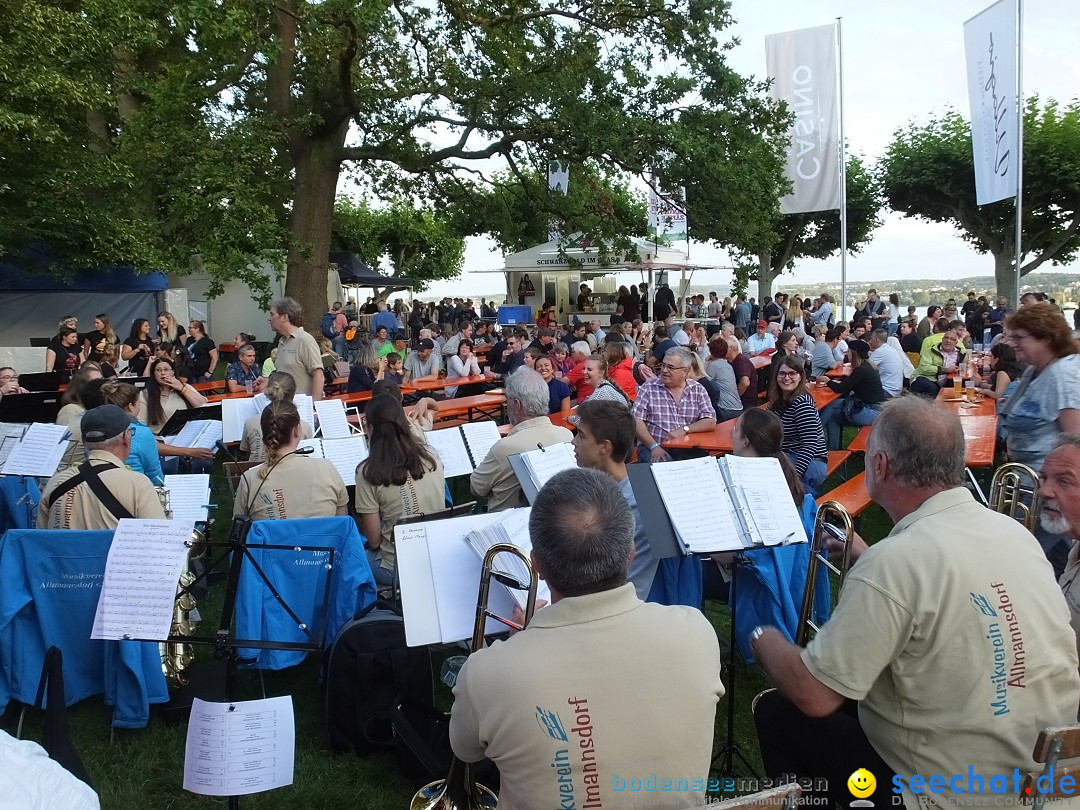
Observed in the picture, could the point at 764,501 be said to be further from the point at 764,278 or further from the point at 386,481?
the point at 764,278

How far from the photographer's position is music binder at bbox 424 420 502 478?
543cm

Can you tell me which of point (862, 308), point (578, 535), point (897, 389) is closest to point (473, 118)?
point (897, 389)

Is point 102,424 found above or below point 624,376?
above

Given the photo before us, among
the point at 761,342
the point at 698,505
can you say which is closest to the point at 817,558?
the point at 698,505

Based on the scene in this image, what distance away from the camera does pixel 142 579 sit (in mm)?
3008

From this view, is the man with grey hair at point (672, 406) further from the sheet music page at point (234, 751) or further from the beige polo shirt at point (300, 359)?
the sheet music page at point (234, 751)

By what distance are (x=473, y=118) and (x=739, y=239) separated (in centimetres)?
481

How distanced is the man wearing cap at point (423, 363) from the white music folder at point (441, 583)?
9.04 m

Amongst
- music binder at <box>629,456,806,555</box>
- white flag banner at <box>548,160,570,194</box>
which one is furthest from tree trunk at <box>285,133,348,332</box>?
music binder at <box>629,456,806,555</box>

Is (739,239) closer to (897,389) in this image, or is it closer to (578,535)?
(897,389)

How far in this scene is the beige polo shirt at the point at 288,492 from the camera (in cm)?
418

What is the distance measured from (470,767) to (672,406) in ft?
16.1

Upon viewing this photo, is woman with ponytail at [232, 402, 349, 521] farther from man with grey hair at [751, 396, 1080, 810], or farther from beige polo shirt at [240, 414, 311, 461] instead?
man with grey hair at [751, 396, 1080, 810]

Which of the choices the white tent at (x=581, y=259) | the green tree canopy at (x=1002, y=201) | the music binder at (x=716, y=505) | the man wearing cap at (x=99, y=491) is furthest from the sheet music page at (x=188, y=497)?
the green tree canopy at (x=1002, y=201)
